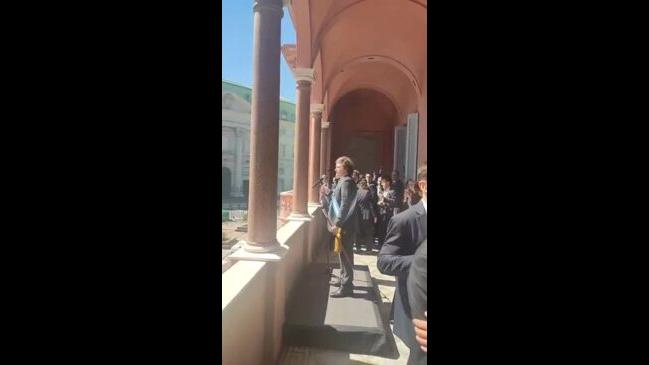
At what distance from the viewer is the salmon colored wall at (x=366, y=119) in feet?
52.3

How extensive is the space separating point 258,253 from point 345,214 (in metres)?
1.28

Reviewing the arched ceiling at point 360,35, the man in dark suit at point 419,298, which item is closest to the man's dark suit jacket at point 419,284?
the man in dark suit at point 419,298

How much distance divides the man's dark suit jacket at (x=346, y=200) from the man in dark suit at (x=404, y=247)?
2007mm

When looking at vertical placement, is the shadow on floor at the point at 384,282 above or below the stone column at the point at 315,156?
below

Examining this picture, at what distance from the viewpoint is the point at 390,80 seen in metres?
12.5

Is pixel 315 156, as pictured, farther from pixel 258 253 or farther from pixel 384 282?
pixel 258 253

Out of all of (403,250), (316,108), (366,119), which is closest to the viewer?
(403,250)

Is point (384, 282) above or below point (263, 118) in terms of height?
below

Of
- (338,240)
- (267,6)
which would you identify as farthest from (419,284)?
(267,6)

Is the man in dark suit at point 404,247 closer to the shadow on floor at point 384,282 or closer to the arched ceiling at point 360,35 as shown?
the shadow on floor at point 384,282

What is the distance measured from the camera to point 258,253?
10.6ft

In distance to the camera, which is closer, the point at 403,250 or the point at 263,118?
the point at 403,250
